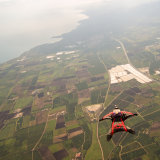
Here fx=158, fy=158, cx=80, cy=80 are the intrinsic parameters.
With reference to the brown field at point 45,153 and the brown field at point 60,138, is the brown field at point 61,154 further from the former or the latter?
the brown field at point 60,138

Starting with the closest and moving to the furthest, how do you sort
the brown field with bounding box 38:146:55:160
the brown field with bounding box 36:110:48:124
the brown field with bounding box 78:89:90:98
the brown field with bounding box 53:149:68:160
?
the brown field with bounding box 53:149:68:160 → the brown field with bounding box 38:146:55:160 → the brown field with bounding box 36:110:48:124 → the brown field with bounding box 78:89:90:98

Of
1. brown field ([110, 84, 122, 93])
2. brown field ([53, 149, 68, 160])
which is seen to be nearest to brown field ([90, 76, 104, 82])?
brown field ([110, 84, 122, 93])

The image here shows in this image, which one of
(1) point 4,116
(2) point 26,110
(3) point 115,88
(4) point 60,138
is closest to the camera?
(4) point 60,138

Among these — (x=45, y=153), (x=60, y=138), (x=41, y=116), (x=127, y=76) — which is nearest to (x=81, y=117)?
(x=60, y=138)

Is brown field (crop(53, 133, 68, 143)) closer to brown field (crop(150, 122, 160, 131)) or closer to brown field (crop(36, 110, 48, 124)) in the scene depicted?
brown field (crop(36, 110, 48, 124))

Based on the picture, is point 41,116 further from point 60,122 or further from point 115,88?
point 115,88

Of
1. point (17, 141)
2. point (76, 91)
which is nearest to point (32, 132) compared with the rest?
point (17, 141)

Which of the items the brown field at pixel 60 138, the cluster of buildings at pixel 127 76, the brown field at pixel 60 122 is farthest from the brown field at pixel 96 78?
the brown field at pixel 60 138
